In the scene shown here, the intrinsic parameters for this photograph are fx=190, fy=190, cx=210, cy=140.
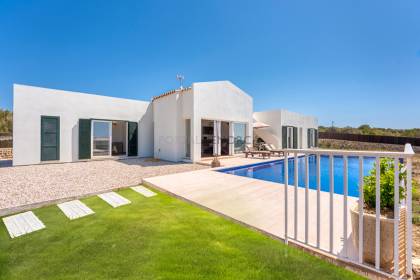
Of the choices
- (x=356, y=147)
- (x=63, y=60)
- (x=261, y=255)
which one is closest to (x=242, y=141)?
(x=261, y=255)

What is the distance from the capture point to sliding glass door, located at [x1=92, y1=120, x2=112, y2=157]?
550 inches

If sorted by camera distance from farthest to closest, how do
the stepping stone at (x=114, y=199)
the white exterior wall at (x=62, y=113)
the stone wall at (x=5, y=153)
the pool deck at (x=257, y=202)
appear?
the stone wall at (x=5, y=153) < the white exterior wall at (x=62, y=113) < the stepping stone at (x=114, y=199) < the pool deck at (x=257, y=202)

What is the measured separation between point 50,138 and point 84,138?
1.83 m

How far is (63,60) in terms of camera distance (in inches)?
634

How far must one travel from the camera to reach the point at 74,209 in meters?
4.59

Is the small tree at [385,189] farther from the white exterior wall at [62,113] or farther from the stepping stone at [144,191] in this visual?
the white exterior wall at [62,113]

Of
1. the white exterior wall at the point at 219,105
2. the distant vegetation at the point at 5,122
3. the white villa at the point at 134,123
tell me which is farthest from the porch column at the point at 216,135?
the distant vegetation at the point at 5,122

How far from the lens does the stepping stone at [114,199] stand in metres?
4.97

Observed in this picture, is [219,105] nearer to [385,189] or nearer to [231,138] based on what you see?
[231,138]

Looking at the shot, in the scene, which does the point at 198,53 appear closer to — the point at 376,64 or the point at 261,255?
the point at 376,64

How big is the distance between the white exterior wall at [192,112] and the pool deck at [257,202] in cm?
566

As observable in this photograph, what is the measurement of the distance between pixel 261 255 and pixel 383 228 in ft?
4.76

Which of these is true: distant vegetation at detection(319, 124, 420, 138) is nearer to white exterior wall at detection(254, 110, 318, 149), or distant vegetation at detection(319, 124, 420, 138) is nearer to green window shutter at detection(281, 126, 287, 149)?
white exterior wall at detection(254, 110, 318, 149)

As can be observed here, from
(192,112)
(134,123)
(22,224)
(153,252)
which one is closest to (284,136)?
(192,112)
